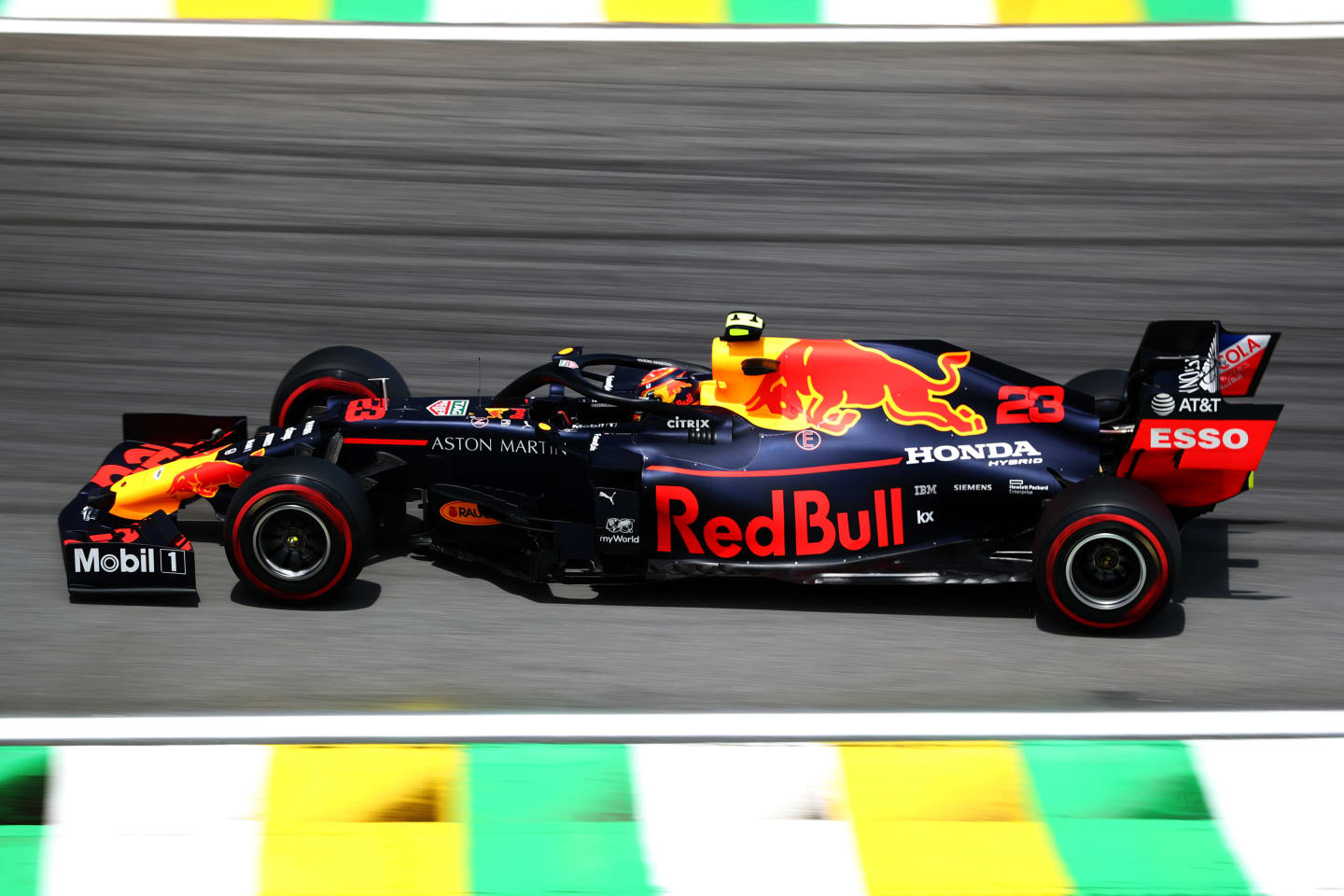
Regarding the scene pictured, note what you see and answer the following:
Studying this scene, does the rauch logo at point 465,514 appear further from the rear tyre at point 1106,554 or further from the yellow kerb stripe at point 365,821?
the rear tyre at point 1106,554

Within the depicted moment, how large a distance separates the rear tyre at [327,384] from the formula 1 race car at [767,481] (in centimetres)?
51

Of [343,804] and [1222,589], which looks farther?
[1222,589]

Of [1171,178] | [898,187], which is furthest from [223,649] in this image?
[1171,178]

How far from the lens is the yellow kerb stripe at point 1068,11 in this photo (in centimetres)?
1273

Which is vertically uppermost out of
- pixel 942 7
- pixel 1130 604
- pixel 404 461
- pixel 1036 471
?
pixel 942 7

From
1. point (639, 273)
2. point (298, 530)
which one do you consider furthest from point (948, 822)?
point (639, 273)

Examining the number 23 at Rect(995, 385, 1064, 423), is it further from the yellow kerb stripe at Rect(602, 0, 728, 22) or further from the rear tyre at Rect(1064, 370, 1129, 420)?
the yellow kerb stripe at Rect(602, 0, 728, 22)

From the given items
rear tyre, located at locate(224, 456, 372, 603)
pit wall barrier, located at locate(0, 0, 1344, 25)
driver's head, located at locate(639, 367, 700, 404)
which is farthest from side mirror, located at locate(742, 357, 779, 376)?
pit wall barrier, located at locate(0, 0, 1344, 25)

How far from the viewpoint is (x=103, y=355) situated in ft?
31.7

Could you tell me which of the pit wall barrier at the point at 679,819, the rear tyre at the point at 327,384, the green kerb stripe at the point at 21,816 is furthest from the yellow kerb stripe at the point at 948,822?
the rear tyre at the point at 327,384

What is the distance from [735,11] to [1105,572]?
7.59 m

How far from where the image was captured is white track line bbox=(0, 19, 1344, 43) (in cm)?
1258

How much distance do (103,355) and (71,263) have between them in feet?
3.95

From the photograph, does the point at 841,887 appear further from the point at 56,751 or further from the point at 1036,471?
the point at 56,751
